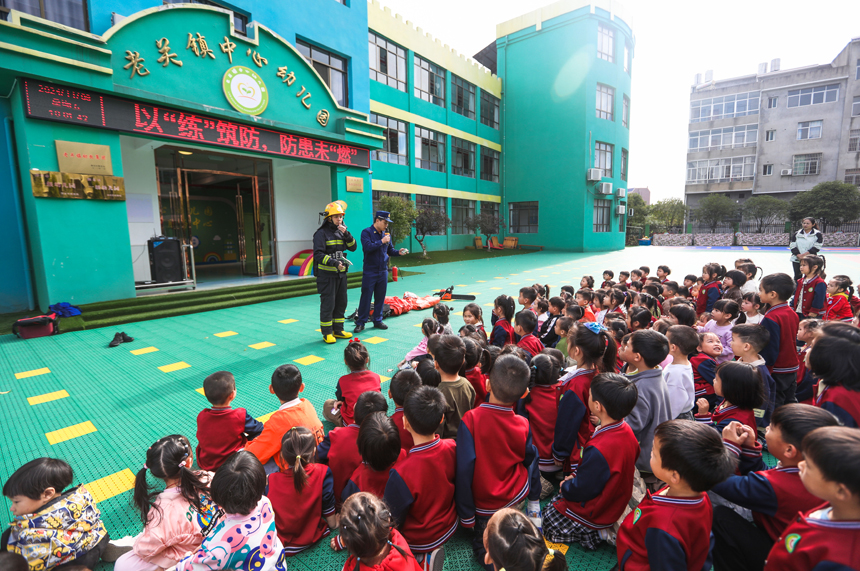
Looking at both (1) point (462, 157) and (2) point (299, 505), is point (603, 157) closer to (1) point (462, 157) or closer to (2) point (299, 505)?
(1) point (462, 157)

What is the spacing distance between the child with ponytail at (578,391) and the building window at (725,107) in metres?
44.3

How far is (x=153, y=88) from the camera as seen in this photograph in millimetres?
7145

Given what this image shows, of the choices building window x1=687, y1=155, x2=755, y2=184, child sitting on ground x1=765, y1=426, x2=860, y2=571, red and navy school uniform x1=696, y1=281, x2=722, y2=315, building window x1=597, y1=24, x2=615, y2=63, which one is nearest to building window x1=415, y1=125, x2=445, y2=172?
building window x1=597, y1=24, x2=615, y2=63

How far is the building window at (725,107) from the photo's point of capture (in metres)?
34.0

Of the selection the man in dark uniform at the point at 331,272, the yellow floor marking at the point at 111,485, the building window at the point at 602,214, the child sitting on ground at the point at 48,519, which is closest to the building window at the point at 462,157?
the building window at the point at 602,214

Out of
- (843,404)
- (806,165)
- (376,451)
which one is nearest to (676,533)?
(376,451)

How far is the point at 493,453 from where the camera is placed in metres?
1.93

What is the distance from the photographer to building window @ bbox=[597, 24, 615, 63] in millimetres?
22186

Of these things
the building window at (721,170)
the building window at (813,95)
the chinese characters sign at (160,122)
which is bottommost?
the chinese characters sign at (160,122)

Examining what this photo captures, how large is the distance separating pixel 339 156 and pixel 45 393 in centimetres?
794

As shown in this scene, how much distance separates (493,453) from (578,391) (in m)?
0.72

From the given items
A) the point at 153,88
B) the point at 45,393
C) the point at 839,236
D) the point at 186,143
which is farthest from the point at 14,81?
the point at 839,236

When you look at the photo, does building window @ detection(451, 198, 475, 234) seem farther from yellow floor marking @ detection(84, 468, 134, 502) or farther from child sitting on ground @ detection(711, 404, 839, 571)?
child sitting on ground @ detection(711, 404, 839, 571)

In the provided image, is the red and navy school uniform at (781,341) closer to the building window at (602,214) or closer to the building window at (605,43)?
the building window at (602,214)
